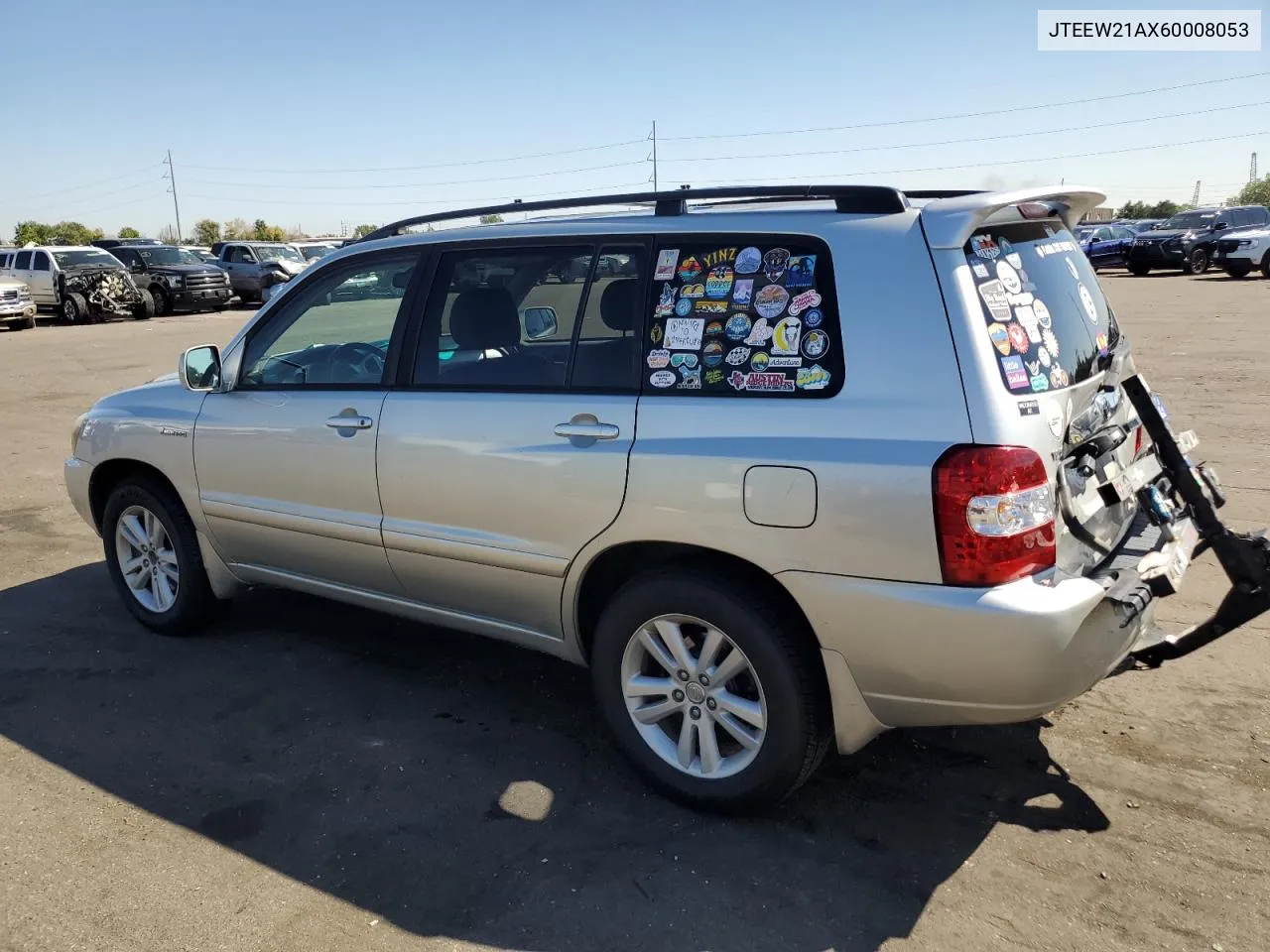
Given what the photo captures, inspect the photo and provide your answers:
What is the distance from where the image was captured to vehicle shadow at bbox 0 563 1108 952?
2.94m

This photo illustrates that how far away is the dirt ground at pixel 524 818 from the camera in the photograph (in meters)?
2.87

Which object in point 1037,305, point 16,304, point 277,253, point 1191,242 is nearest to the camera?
point 1037,305

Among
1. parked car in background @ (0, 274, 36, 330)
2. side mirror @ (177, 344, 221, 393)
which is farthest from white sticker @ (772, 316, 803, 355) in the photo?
parked car in background @ (0, 274, 36, 330)

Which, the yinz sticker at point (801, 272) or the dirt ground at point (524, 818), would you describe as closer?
the dirt ground at point (524, 818)

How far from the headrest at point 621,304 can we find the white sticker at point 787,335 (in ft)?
1.67

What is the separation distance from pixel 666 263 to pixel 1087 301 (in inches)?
56.4

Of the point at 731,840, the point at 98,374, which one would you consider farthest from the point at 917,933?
the point at 98,374

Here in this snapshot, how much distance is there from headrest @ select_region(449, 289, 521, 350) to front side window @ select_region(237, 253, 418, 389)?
0.29 meters

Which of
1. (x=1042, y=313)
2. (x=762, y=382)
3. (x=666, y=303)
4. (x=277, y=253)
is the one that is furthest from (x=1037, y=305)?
(x=277, y=253)

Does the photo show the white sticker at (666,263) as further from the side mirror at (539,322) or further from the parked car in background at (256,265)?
the parked car in background at (256,265)

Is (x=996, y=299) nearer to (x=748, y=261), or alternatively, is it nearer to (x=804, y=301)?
(x=804, y=301)

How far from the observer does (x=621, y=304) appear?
3.51 m

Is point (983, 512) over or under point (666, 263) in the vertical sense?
under

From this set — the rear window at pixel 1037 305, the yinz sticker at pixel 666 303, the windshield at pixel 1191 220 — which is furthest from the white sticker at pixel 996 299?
the windshield at pixel 1191 220
